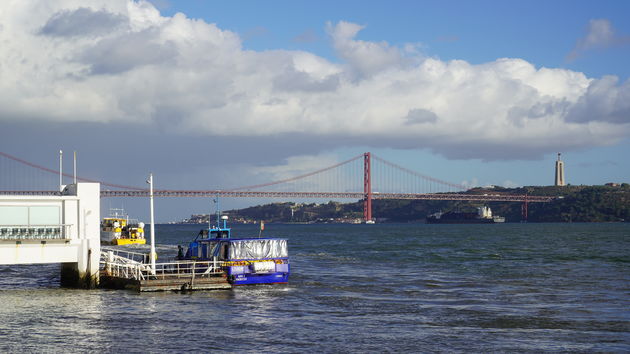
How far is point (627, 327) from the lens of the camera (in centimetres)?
2745

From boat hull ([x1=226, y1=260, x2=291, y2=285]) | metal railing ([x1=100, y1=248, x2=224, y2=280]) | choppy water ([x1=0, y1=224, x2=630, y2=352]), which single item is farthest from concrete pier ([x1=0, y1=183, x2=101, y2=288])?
boat hull ([x1=226, y1=260, x2=291, y2=285])

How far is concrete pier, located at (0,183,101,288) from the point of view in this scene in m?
37.8

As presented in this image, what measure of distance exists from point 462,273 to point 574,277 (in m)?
7.52

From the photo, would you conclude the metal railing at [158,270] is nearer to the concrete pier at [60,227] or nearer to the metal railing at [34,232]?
the concrete pier at [60,227]

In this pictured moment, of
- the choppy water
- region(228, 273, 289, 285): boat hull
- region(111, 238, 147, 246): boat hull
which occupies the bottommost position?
region(111, 238, 147, 246): boat hull

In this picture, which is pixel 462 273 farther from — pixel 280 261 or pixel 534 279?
pixel 280 261

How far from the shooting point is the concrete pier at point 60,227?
37.8 metres

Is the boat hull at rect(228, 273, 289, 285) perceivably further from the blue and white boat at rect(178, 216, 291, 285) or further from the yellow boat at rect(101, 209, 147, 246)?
the yellow boat at rect(101, 209, 147, 246)

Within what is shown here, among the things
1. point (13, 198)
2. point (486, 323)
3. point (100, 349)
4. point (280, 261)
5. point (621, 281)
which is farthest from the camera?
point (621, 281)

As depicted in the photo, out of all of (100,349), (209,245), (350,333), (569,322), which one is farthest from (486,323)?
(209,245)

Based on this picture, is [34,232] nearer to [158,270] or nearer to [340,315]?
[158,270]

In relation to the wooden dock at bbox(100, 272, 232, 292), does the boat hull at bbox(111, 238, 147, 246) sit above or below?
below

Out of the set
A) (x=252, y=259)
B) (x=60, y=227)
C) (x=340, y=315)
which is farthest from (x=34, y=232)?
(x=340, y=315)

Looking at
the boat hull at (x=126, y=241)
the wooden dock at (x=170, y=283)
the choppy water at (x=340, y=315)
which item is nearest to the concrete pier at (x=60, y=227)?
the wooden dock at (x=170, y=283)
